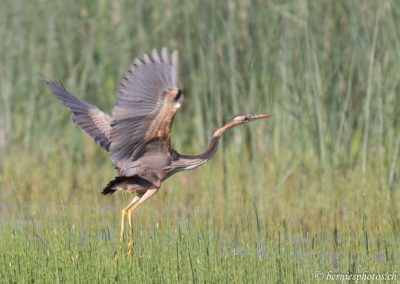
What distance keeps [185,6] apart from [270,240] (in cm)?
410

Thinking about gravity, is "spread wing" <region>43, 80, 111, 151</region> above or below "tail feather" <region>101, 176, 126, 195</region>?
above

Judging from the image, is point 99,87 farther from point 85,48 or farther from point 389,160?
point 389,160

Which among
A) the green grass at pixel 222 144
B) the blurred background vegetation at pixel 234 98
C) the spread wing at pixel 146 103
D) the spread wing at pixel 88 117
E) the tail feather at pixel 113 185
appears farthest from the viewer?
the blurred background vegetation at pixel 234 98

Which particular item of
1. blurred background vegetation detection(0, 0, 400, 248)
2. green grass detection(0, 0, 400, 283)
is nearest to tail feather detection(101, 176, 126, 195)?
green grass detection(0, 0, 400, 283)

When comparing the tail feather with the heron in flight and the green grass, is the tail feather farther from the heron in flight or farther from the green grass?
the green grass

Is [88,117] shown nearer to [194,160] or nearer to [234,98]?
[194,160]

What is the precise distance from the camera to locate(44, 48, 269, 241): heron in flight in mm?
5316

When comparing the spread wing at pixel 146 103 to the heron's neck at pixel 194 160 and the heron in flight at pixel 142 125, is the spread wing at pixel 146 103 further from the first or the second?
the heron's neck at pixel 194 160

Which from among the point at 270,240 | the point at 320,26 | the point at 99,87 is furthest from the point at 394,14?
the point at 270,240

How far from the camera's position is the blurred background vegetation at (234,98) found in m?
7.23

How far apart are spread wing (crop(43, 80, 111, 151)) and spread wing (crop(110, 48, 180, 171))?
520 mm

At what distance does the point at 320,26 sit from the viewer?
8172 millimetres

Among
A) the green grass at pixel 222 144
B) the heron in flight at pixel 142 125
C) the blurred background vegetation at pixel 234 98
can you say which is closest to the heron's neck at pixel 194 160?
the heron in flight at pixel 142 125

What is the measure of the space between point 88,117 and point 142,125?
885mm
